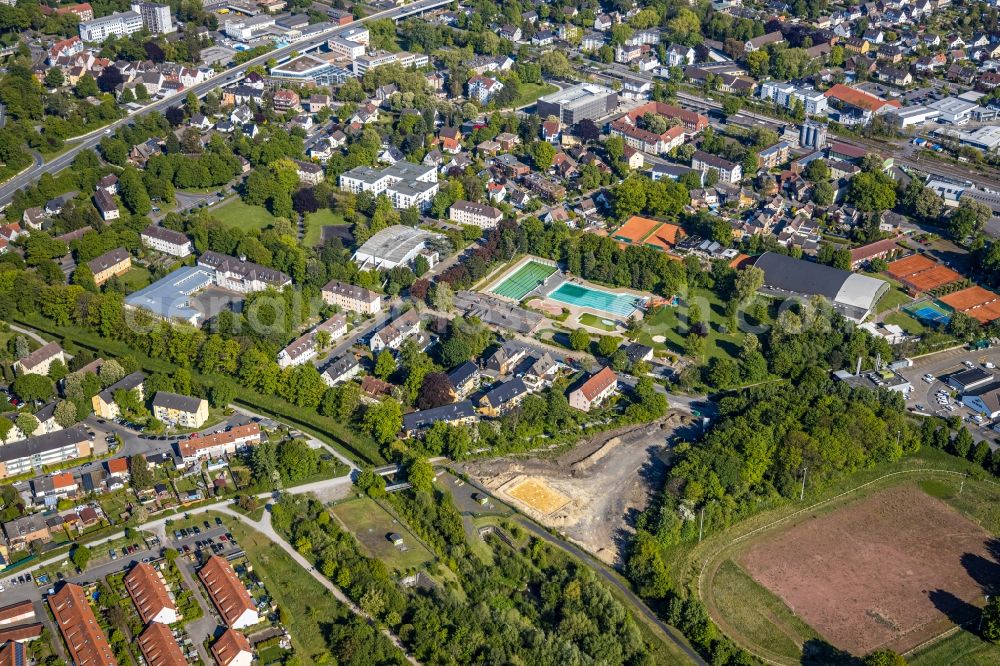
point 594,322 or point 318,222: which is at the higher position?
point 318,222

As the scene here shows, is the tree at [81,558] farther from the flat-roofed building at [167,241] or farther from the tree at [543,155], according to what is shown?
the tree at [543,155]

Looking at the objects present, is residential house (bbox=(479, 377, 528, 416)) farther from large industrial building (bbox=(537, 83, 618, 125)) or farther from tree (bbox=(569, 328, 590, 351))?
large industrial building (bbox=(537, 83, 618, 125))

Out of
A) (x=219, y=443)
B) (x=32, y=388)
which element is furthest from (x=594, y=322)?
(x=32, y=388)

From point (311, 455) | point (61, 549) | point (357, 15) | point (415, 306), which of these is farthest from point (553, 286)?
point (357, 15)

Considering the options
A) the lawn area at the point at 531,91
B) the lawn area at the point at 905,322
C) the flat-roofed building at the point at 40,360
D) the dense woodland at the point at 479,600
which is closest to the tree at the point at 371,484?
the dense woodland at the point at 479,600

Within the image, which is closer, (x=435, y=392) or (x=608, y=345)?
(x=435, y=392)

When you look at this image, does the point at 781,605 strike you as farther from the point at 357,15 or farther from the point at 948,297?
the point at 357,15

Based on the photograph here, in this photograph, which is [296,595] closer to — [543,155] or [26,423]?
[26,423]
